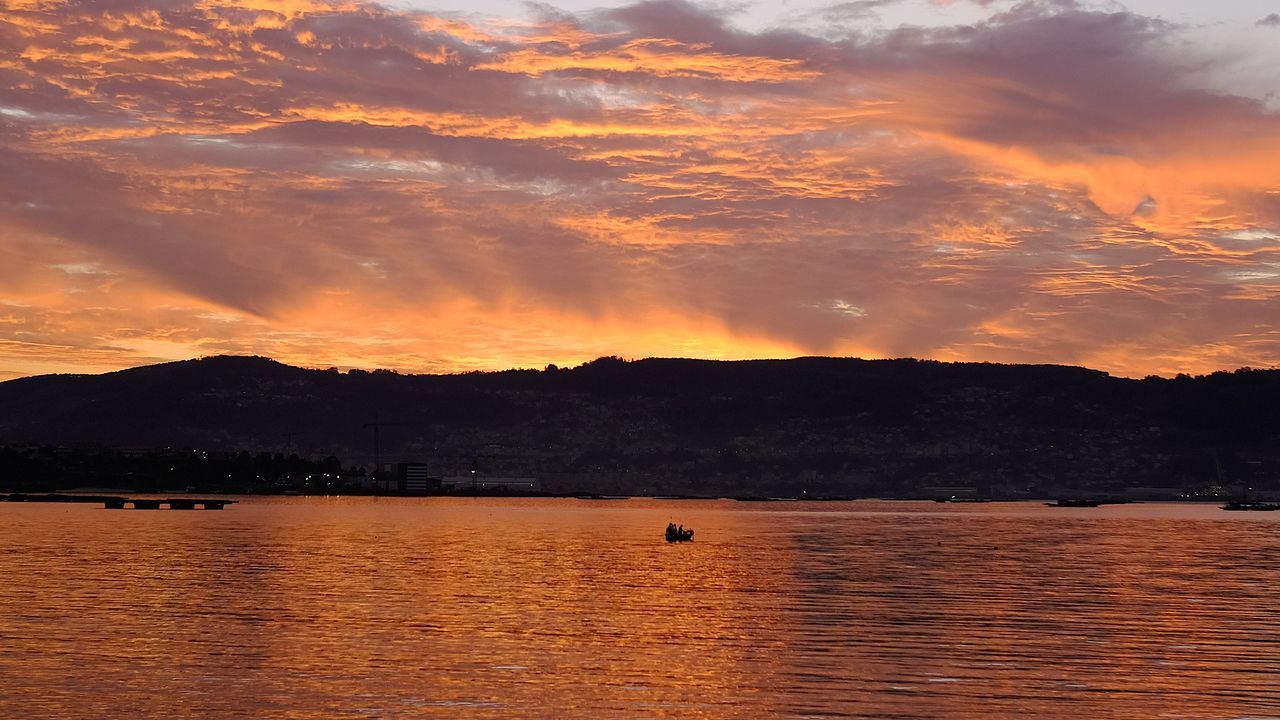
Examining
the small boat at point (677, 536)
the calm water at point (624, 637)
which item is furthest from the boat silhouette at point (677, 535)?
the calm water at point (624, 637)

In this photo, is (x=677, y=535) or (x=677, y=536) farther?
(x=677, y=535)

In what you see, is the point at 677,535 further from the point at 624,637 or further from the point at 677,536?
the point at 624,637

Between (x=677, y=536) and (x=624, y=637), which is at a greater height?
(x=677, y=536)

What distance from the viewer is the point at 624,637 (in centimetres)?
6166

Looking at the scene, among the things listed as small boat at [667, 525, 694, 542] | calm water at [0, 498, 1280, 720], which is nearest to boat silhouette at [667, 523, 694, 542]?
small boat at [667, 525, 694, 542]

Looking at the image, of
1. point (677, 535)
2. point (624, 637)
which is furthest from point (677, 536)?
point (624, 637)

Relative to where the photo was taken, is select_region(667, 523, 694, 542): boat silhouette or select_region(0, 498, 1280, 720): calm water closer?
select_region(0, 498, 1280, 720): calm water

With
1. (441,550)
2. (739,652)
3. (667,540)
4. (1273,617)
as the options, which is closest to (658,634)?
(739,652)

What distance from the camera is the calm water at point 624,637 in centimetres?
4472

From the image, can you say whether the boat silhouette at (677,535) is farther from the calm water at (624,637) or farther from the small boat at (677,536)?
the calm water at (624,637)

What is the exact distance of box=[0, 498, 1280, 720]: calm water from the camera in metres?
44.7

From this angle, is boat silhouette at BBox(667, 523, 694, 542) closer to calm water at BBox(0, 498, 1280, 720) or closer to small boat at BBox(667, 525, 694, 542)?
small boat at BBox(667, 525, 694, 542)

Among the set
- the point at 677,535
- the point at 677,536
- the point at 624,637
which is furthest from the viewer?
the point at 677,535

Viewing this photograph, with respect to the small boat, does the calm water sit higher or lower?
lower
